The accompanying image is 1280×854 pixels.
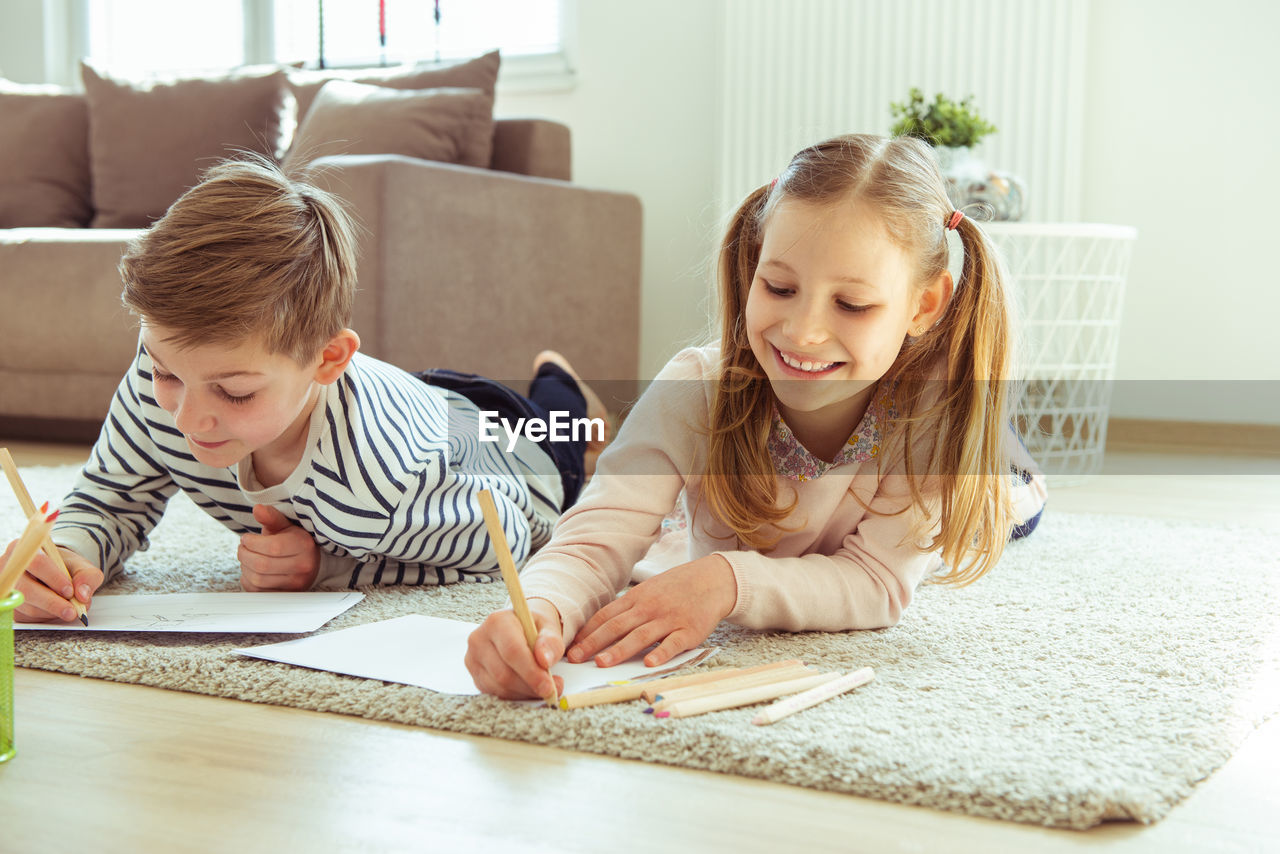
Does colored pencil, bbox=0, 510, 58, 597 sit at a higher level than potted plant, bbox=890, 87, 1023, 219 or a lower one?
lower

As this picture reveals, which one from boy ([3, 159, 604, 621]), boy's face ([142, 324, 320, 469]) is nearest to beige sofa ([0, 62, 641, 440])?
boy ([3, 159, 604, 621])

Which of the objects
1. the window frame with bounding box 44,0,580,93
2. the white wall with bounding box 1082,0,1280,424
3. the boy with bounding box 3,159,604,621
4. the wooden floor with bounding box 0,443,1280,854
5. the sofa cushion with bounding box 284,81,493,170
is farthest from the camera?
the window frame with bounding box 44,0,580,93

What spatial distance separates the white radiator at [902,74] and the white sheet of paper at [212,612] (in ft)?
5.75

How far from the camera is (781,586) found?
891mm

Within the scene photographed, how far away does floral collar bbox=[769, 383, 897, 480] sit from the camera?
3.13ft

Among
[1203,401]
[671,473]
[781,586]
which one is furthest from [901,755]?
[1203,401]

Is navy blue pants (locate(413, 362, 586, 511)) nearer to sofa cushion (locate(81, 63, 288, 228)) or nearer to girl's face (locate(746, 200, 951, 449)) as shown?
girl's face (locate(746, 200, 951, 449))

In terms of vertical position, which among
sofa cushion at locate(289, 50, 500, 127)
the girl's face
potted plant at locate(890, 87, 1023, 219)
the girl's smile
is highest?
sofa cushion at locate(289, 50, 500, 127)

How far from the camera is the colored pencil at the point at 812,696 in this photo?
0.70 metres

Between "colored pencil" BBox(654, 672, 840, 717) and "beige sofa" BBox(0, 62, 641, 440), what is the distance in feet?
4.05

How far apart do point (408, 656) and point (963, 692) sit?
0.38m

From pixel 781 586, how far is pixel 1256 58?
2035 millimetres

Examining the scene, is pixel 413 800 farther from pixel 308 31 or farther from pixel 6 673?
pixel 308 31

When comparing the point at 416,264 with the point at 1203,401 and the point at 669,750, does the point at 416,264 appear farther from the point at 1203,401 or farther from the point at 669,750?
the point at 1203,401
